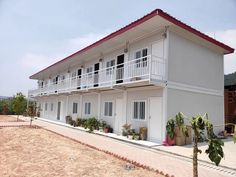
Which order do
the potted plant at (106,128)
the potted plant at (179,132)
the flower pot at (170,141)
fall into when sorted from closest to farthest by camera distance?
the flower pot at (170,141), the potted plant at (179,132), the potted plant at (106,128)

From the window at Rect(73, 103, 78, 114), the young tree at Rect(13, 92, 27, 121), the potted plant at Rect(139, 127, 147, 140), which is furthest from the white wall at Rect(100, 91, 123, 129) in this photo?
the young tree at Rect(13, 92, 27, 121)

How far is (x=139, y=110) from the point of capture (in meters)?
14.4

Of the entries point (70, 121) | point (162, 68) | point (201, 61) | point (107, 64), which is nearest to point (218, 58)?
point (201, 61)

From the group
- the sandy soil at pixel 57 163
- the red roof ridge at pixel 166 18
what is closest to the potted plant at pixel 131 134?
the sandy soil at pixel 57 163

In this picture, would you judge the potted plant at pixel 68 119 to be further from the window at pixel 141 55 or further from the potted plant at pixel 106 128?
the window at pixel 141 55

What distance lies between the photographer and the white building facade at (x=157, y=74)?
12703mm

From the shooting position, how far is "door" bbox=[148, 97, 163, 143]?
12.5 meters

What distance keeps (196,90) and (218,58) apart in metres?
3.97

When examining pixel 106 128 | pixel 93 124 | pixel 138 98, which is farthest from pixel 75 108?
pixel 138 98

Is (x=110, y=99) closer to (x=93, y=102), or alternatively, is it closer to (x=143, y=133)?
(x=93, y=102)

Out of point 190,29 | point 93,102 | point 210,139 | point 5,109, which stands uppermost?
point 190,29

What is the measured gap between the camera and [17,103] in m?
23.6

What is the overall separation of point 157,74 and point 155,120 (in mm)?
2639

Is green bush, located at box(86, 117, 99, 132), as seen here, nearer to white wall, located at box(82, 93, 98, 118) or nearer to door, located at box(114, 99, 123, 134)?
white wall, located at box(82, 93, 98, 118)
